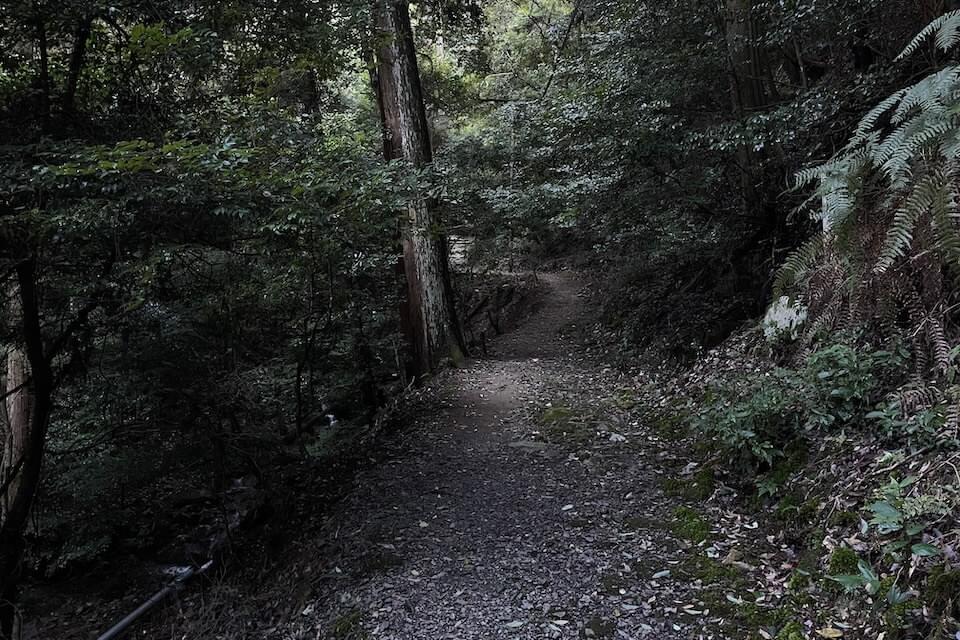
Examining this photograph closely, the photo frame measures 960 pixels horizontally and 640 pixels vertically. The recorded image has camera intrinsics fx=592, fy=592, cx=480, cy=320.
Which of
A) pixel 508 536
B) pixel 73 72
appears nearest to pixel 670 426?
pixel 508 536

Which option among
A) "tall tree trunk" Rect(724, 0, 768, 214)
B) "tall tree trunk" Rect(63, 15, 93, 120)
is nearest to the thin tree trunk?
"tall tree trunk" Rect(63, 15, 93, 120)

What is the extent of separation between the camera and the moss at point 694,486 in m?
4.63

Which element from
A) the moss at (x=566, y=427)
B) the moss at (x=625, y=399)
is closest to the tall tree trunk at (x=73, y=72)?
the moss at (x=566, y=427)

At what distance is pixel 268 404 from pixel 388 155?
433 cm

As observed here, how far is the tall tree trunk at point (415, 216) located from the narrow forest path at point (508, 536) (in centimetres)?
248

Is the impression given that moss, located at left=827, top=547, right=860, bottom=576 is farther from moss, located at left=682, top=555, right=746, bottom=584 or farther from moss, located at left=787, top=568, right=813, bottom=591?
moss, located at left=682, top=555, right=746, bottom=584

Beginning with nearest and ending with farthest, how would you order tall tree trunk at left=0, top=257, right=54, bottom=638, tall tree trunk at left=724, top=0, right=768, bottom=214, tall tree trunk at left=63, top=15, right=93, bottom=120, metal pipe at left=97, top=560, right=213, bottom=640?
tall tree trunk at left=63, top=15, right=93, bottom=120 < tall tree trunk at left=0, top=257, right=54, bottom=638 < metal pipe at left=97, top=560, right=213, bottom=640 < tall tree trunk at left=724, top=0, right=768, bottom=214

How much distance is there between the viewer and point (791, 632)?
9.59 feet

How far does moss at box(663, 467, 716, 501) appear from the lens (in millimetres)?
4629

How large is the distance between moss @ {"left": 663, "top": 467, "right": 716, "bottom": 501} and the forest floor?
86 mm

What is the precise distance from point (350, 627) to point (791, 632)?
101 inches

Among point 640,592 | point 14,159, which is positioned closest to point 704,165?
point 640,592

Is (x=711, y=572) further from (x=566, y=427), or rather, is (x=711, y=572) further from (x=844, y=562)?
(x=566, y=427)

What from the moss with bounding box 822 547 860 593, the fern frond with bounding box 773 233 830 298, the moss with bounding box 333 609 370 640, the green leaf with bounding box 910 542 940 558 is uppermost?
the fern frond with bounding box 773 233 830 298
